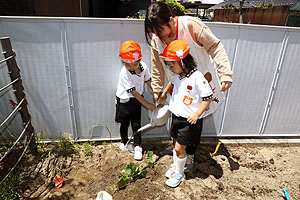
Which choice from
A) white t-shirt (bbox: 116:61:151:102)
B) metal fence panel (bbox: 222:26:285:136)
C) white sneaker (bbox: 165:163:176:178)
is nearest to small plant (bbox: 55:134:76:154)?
white t-shirt (bbox: 116:61:151:102)

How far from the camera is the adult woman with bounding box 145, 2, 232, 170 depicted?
176 centimetres

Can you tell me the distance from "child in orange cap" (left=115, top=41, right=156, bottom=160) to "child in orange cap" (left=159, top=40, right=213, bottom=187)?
447 millimetres

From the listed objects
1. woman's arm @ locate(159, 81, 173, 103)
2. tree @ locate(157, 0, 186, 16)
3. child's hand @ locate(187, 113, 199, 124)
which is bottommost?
child's hand @ locate(187, 113, 199, 124)

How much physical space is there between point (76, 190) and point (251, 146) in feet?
8.99

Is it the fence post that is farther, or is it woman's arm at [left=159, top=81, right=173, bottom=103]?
woman's arm at [left=159, top=81, right=173, bottom=103]

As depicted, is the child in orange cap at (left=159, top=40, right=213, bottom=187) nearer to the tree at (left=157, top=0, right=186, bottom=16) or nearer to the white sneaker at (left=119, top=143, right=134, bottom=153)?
the white sneaker at (left=119, top=143, right=134, bottom=153)

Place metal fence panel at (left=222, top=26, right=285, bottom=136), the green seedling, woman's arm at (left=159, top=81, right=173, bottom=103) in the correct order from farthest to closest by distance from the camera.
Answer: the green seedling, metal fence panel at (left=222, top=26, right=285, bottom=136), woman's arm at (left=159, top=81, right=173, bottom=103)

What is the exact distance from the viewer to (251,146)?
3248 millimetres

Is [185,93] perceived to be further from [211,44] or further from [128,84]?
[128,84]

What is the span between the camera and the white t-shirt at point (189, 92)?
1920 millimetres

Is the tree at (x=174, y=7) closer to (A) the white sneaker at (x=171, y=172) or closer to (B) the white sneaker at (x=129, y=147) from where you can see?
(B) the white sneaker at (x=129, y=147)

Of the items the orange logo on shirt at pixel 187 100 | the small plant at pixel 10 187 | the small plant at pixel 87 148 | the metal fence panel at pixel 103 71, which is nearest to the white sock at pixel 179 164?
the orange logo on shirt at pixel 187 100

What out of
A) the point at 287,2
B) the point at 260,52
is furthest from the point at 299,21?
the point at 260,52

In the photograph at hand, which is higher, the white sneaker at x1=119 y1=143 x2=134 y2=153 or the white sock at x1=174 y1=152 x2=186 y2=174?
the white sock at x1=174 y1=152 x2=186 y2=174
